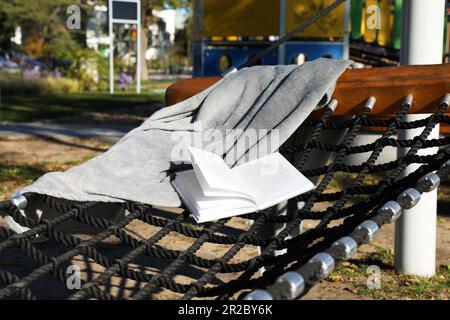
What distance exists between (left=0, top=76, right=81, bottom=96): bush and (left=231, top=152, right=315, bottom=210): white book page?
1684 cm

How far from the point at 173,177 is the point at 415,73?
906 mm

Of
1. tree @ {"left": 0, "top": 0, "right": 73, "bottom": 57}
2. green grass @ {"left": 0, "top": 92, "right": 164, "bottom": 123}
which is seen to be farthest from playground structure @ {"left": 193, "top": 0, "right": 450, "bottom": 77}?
tree @ {"left": 0, "top": 0, "right": 73, "bottom": 57}

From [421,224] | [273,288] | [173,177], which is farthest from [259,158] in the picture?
[421,224]

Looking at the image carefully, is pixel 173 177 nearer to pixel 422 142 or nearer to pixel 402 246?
pixel 422 142

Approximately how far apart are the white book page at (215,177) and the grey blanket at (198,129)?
127mm

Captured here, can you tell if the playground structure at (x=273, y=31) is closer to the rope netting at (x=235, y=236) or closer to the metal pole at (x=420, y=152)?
the metal pole at (x=420, y=152)

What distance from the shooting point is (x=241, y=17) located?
866 centimetres

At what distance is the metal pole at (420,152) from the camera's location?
3.21 meters

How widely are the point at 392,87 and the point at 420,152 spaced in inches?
37.5

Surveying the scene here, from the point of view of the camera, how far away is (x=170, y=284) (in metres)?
1.67
